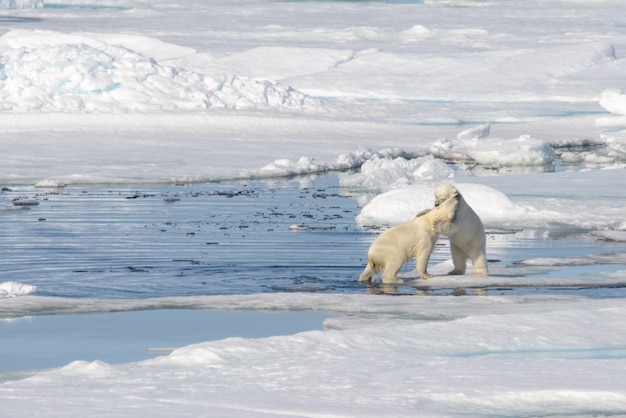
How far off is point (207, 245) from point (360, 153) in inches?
273

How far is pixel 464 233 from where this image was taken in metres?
7.96

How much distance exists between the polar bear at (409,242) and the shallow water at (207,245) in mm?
200

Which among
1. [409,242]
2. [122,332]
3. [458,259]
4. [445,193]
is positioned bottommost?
[122,332]

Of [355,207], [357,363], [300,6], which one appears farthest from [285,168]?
[300,6]

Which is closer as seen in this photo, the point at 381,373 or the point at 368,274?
the point at 381,373

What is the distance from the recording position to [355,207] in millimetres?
12391

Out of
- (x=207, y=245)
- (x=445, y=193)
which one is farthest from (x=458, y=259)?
(x=207, y=245)

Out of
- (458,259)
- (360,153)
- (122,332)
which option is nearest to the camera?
(122,332)

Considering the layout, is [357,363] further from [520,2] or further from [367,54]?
[520,2]

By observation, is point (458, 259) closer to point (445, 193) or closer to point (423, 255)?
point (423, 255)

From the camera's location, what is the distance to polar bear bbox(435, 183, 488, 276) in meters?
7.86

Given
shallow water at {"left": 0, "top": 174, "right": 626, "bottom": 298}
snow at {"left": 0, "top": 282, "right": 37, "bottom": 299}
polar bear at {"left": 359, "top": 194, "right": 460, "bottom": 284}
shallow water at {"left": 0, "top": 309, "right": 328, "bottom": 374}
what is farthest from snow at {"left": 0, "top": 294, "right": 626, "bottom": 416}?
snow at {"left": 0, "top": 282, "right": 37, "bottom": 299}

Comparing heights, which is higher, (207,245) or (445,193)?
(445,193)

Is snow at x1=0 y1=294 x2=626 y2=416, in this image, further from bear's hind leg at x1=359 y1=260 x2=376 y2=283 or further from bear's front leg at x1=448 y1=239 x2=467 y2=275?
bear's front leg at x1=448 y1=239 x2=467 y2=275
